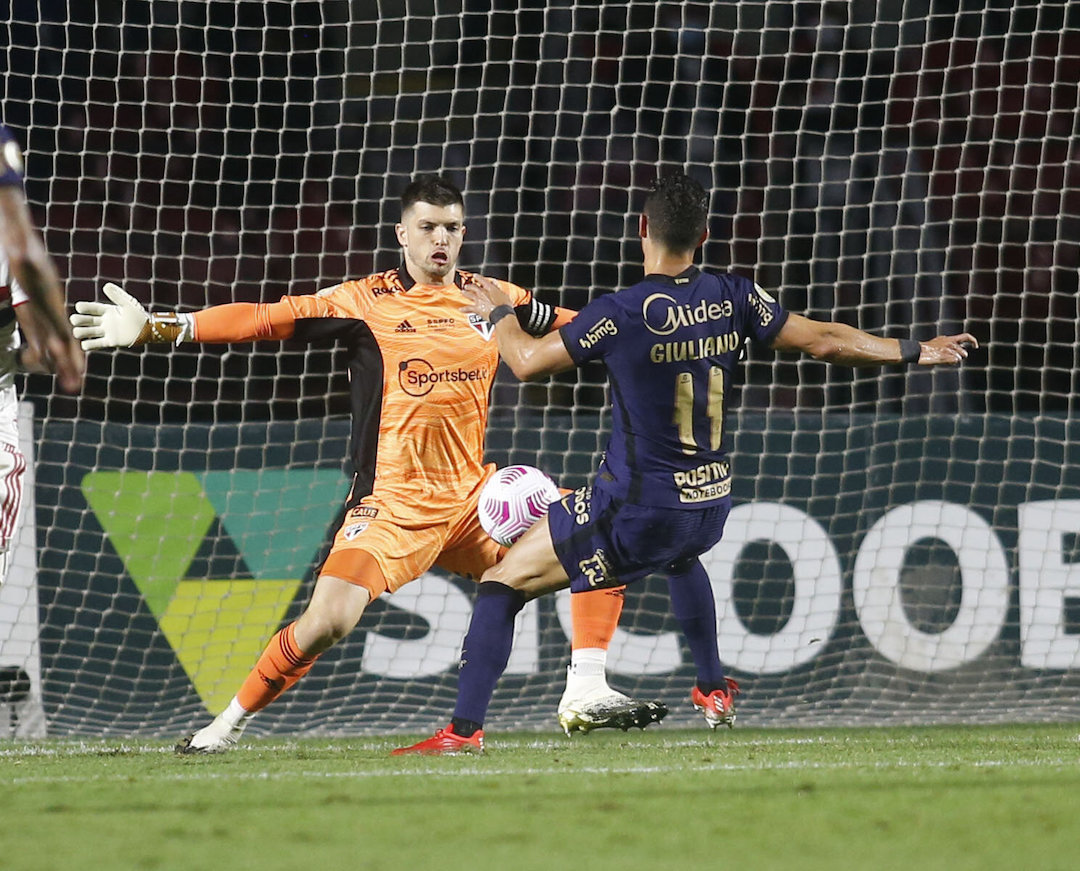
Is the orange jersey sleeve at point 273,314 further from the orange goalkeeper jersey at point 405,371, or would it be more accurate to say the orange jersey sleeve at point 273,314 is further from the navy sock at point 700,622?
the navy sock at point 700,622

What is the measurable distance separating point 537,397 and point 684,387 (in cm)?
360

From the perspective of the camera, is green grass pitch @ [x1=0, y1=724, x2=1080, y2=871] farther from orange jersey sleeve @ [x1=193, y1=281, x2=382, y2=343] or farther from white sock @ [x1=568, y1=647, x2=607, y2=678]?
orange jersey sleeve @ [x1=193, y1=281, x2=382, y2=343]

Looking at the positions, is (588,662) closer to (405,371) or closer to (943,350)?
(405,371)

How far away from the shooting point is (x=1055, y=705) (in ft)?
22.8

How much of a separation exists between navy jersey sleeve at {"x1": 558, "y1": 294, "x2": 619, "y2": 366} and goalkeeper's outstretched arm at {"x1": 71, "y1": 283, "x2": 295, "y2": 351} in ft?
4.00

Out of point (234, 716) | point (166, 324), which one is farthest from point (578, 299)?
point (234, 716)

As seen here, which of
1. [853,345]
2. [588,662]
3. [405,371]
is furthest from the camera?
[405,371]

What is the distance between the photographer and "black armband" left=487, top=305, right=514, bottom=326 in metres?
5.12

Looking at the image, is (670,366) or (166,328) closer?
(670,366)

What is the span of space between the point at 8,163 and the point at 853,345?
296cm

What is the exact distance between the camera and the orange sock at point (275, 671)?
5.32 meters

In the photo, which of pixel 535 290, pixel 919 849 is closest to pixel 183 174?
pixel 535 290

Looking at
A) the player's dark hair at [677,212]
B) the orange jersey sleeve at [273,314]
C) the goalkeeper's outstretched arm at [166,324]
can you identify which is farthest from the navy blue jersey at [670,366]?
the goalkeeper's outstretched arm at [166,324]

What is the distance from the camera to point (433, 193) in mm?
5691
